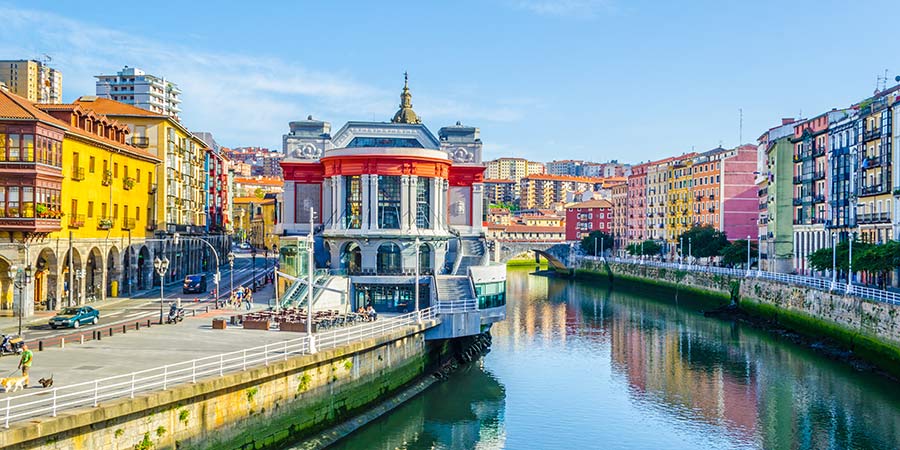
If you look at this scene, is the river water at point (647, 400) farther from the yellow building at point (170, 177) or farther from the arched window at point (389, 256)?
the yellow building at point (170, 177)

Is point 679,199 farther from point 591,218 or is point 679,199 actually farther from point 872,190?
point 872,190

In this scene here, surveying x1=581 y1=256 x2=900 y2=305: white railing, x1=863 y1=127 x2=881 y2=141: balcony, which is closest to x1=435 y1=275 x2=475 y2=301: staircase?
x1=581 y1=256 x2=900 y2=305: white railing

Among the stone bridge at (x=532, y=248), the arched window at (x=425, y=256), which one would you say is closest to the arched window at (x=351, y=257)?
the arched window at (x=425, y=256)

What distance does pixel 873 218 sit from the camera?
272 feet

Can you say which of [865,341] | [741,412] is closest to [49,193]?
[741,412]

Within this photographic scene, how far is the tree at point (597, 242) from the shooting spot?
171 meters

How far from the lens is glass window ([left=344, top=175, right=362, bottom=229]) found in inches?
2704

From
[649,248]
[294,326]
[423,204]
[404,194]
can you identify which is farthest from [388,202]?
[649,248]

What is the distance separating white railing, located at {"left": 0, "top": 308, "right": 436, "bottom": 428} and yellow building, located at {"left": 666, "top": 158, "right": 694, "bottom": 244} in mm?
113402

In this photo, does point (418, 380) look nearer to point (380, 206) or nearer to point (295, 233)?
point (380, 206)

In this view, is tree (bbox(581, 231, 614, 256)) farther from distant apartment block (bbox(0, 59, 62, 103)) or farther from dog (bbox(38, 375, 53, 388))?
dog (bbox(38, 375, 53, 388))

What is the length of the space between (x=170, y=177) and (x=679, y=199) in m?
97.5

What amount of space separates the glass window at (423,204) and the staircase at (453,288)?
32.6 feet

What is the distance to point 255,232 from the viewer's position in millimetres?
199000
